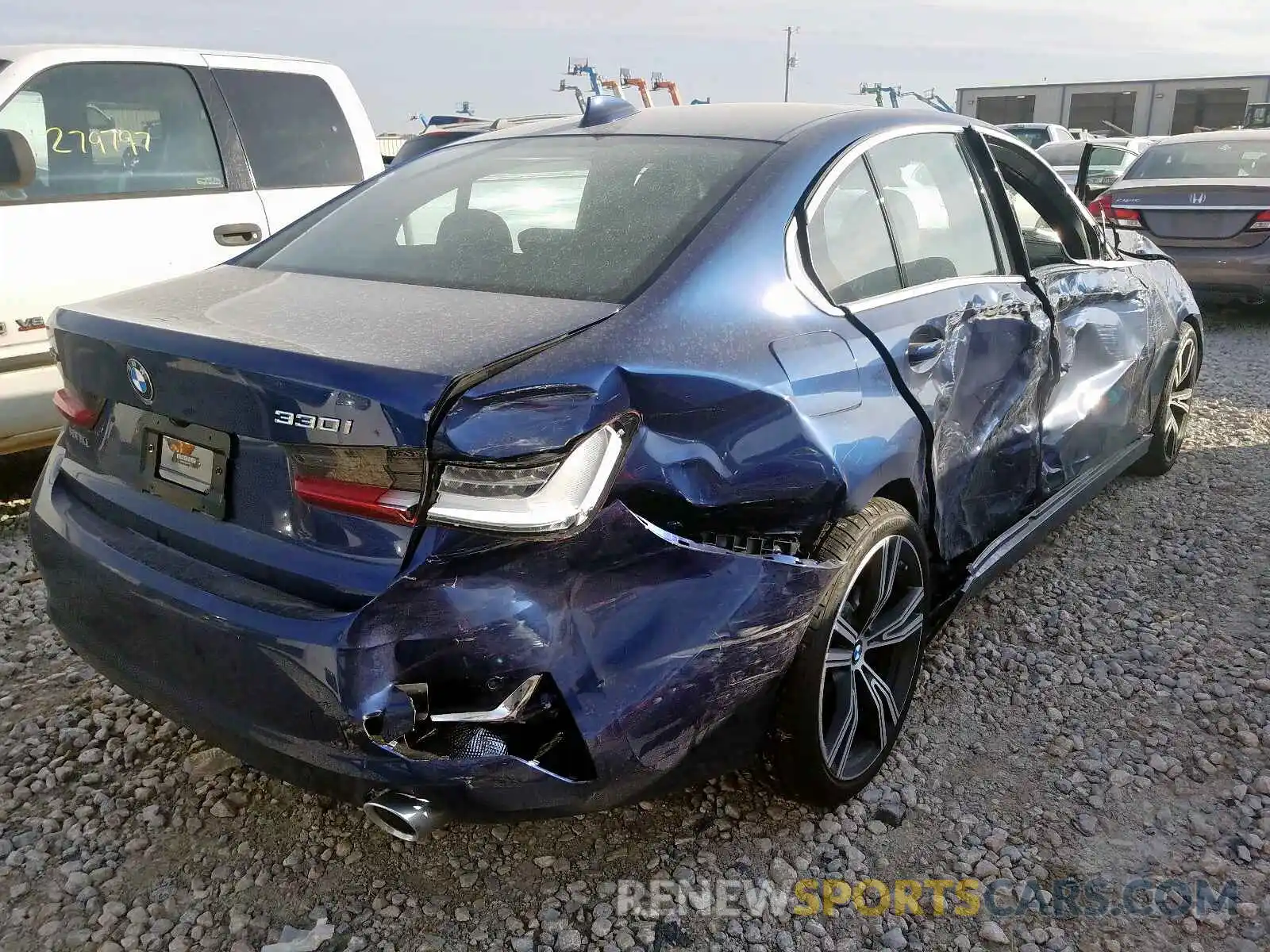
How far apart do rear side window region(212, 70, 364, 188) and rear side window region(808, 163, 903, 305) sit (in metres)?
3.24

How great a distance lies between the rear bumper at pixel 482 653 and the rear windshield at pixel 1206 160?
7822 millimetres

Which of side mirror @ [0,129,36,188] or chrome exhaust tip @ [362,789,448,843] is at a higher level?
side mirror @ [0,129,36,188]

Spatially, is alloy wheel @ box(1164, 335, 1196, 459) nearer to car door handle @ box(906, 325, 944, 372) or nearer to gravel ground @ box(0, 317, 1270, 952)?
gravel ground @ box(0, 317, 1270, 952)

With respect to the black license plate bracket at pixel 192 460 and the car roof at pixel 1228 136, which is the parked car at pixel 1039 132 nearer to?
the car roof at pixel 1228 136

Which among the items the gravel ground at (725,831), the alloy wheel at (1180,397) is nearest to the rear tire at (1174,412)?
the alloy wheel at (1180,397)

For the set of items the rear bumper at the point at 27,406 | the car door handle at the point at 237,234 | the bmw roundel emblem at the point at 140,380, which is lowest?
the rear bumper at the point at 27,406

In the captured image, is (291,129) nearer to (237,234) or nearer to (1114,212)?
(237,234)

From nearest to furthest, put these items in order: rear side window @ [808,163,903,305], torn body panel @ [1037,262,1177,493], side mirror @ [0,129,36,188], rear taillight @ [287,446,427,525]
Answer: rear taillight @ [287,446,427,525] < rear side window @ [808,163,903,305] < torn body panel @ [1037,262,1177,493] < side mirror @ [0,129,36,188]

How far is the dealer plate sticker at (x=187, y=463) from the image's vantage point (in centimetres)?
192

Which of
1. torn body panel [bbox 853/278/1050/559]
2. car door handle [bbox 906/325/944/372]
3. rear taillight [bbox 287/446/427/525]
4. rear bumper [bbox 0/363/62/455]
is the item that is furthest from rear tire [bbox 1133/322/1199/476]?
rear bumper [bbox 0/363/62/455]

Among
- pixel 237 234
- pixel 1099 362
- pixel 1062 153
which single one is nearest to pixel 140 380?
pixel 237 234

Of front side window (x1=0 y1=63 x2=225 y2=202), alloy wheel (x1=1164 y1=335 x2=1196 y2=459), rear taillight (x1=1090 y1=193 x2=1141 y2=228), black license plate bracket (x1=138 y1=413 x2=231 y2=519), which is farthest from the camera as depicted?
rear taillight (x1=1090 y1=193 x2=1141 y2=228)

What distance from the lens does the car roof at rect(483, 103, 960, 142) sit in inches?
102

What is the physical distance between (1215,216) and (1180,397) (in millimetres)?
3616
